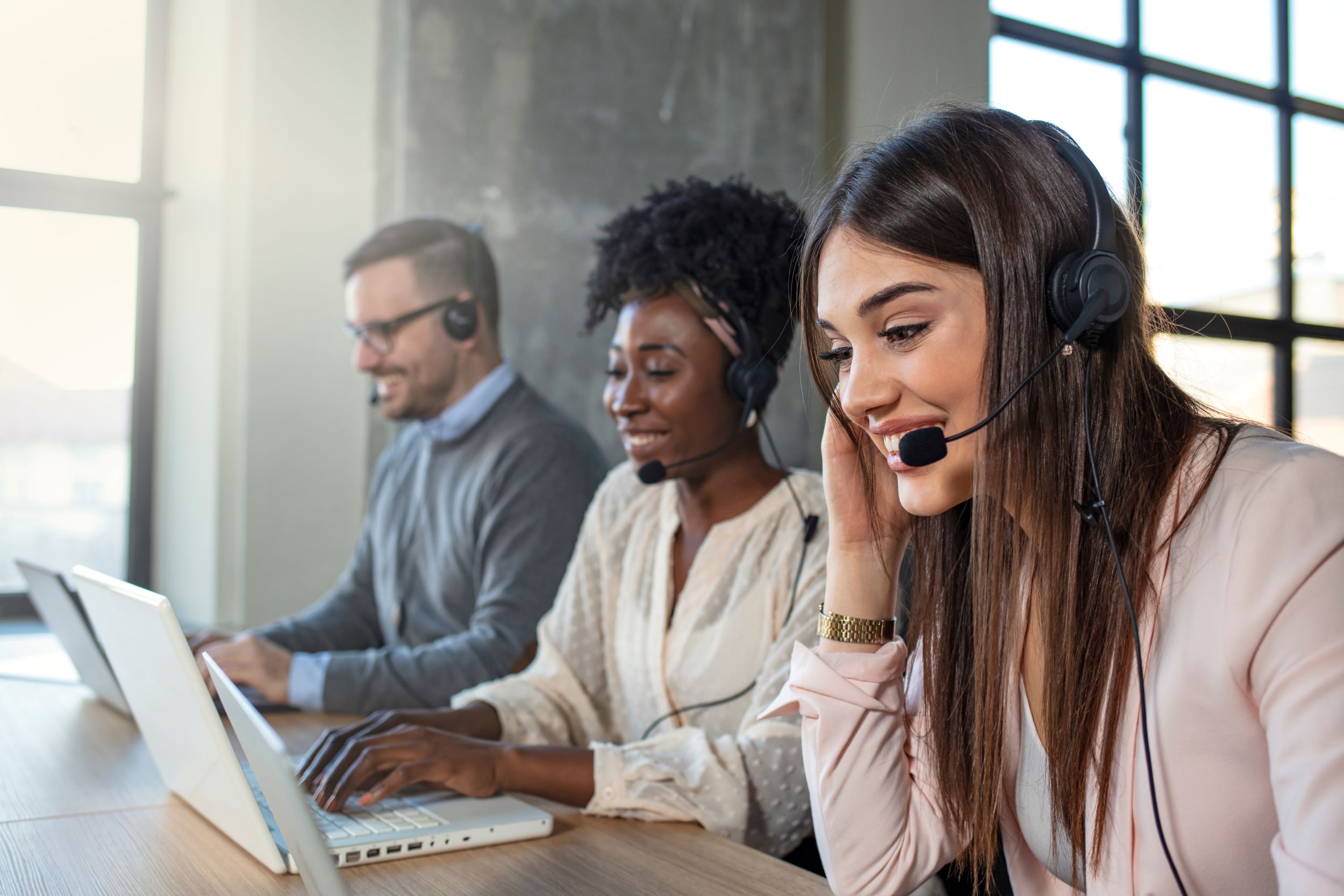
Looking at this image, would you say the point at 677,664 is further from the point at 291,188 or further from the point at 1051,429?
the point at 291,188

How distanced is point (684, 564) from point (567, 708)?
0.27 metres

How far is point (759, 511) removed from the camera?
1.51 metres

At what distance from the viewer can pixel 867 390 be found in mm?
892

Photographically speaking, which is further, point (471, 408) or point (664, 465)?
point (471, 408)

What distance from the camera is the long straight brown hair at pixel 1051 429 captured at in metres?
0.82

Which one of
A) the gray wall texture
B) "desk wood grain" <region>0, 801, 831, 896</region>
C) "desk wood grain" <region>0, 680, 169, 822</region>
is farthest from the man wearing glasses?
"desk wood grain" <region>0, 801, 831, 896</region>

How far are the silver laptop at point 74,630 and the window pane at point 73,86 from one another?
1532 mm

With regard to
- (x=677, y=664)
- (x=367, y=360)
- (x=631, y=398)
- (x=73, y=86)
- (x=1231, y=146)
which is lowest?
(x=677, y=664)

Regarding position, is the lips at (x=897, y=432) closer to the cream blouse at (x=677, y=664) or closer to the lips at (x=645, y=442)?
the cream blouse at (x=677, y=664)

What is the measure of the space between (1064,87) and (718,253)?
2710 mm

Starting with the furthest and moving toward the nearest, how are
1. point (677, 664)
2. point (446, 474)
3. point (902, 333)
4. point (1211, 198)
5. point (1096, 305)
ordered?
1. point (1211, 198)
2. point (446, 474)
3. point (677, 664)
4. point (902, 333)
5. point (1096, 305)

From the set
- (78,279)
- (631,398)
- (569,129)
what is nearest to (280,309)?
(78,279)

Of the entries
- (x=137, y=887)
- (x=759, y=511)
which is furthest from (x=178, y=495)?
(x=137, y=887)

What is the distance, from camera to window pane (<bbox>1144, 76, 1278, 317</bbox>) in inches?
153
